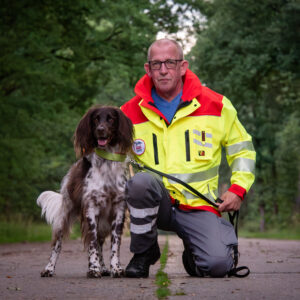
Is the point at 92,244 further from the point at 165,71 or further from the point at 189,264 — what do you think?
the point at 165,71

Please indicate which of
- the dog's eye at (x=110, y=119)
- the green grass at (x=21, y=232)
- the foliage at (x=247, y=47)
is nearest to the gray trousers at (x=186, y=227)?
the dog's eye at (x=110, y=119)

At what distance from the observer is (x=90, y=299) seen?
362 cm

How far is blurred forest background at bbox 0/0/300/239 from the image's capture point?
47.4ft

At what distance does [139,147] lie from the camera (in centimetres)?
551

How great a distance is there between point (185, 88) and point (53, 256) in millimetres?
1857

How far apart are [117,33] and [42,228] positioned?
6090 millimetres

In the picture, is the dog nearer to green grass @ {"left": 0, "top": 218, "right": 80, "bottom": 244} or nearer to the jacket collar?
the jacket collar

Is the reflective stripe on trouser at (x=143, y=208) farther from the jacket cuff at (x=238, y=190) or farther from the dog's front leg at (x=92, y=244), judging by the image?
the jacket cuff at (x=238, y=190)

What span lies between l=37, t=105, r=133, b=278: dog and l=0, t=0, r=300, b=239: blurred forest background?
758 cm

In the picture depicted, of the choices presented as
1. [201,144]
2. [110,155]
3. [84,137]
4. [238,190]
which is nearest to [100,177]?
[110,155]

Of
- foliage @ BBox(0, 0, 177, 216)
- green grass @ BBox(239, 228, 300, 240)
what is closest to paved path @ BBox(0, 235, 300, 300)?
foliage @ BBox(0, 0, 177, 216)

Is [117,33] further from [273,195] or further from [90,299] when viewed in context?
[273,195]

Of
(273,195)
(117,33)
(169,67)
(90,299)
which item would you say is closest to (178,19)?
(117,33)

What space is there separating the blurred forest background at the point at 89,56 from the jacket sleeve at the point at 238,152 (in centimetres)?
793
